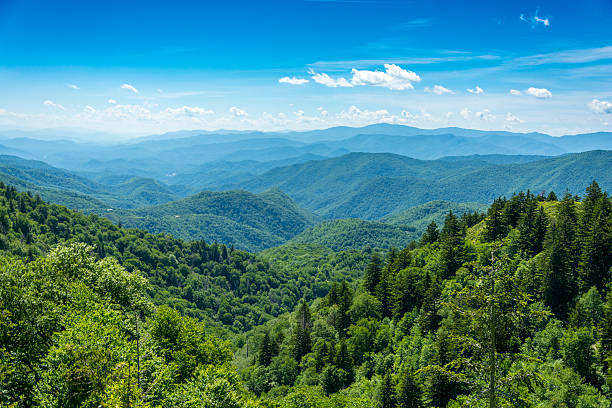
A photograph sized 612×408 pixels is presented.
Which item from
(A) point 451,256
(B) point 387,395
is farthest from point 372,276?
(B) point 387,395

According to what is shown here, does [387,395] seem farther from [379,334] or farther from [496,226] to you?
[496,226]

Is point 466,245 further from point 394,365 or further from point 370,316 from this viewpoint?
point 394,365

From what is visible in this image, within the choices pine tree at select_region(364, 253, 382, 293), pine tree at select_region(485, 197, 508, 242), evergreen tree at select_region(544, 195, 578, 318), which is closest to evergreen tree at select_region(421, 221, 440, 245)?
pine tree at select_region(485, 197, 508, 242)

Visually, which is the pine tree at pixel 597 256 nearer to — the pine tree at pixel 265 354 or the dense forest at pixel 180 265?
the pine tree at pixel 265 354

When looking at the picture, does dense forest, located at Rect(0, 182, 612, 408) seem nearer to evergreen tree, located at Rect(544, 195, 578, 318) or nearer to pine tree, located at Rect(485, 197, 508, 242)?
evergreen tree, located at Rect(544, 195, 578, 318)

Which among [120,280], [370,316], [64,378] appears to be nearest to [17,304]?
[64,378]

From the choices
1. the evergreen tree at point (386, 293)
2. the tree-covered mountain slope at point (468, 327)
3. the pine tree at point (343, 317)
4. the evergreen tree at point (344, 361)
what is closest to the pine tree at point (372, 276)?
the tree-covered mountain slope at point (468, 327)
